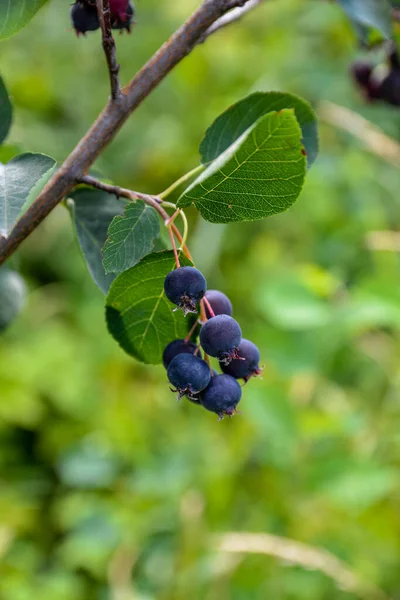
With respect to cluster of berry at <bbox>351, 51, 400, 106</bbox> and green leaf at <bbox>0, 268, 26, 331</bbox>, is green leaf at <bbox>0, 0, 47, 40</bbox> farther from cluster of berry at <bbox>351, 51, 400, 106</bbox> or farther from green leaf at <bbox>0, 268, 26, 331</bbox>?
cluster of berry at <bbox>351, 51, 400, 106</bbox>

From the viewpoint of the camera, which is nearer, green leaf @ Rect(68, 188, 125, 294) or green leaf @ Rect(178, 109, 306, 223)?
green leaf @ Rect(178, 109, 306, 223)

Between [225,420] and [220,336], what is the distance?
1275mm

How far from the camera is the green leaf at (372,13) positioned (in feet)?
2.54

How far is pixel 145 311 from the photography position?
1.95 feet

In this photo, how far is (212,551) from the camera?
1.33m

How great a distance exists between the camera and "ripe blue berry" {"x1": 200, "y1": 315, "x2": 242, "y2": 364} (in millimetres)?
522

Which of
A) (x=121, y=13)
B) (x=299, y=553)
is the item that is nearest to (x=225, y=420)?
(x=299, y=553)

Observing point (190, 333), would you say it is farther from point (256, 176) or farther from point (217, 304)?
point (256, 176)

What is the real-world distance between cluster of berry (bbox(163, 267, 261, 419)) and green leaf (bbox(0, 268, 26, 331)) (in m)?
0.26

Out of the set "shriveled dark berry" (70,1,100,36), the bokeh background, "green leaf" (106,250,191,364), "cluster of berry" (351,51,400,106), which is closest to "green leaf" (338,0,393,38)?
"cluster of berry" (351,51,400,106)

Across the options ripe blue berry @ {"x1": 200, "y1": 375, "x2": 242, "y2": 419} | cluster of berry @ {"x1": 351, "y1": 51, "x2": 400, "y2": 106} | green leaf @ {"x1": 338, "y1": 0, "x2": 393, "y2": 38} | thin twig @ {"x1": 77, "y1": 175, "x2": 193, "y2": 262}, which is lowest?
cluster of berry @ {"x1": 351, "y1": 51, "x2": 400, "y2": 106}

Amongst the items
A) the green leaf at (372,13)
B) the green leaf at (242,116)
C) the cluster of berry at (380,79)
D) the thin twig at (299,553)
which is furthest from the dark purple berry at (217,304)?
the thin twig at (299,553)

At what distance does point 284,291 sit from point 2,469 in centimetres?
99

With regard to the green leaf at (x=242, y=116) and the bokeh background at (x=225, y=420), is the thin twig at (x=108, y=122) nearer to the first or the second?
the green leaf at (x=242, y=116)
